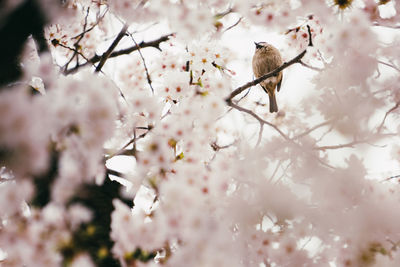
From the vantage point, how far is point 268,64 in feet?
15.1

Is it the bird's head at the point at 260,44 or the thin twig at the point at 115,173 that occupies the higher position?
the bird's head at the point at 260,44

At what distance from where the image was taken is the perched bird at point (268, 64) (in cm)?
459

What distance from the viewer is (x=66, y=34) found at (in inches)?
135

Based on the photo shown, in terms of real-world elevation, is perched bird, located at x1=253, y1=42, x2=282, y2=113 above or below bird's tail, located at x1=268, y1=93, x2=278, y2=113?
A: above

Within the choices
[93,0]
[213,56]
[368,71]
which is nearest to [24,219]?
[213,56]

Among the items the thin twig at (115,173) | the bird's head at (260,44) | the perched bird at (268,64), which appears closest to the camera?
the thin twig at (115,173)

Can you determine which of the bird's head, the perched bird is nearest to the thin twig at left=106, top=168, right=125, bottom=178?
the perched bird

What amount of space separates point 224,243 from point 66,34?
303cm

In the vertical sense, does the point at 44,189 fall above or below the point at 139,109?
below

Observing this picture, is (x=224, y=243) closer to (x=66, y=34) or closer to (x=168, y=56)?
(x=168, y=56)

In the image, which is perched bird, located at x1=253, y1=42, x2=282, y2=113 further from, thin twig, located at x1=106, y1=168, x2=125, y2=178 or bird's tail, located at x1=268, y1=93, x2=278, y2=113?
thin twig, located at x1=106, y1=168, x2=125, y2=178

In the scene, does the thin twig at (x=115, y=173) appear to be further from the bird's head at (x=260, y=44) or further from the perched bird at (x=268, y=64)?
the bird's head at (x=260, y=44)

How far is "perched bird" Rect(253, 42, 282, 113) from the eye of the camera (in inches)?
181

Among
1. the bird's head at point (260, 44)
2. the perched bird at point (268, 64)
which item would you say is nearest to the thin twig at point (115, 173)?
the perched bird at point (268, 64)
